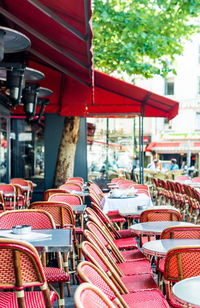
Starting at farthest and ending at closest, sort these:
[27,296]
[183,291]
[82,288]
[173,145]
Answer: [173,145]
[27,296]
[183,291]
[82,288]

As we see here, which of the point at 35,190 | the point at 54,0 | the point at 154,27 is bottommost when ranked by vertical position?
the point at 35,190

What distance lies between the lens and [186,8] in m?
11.7

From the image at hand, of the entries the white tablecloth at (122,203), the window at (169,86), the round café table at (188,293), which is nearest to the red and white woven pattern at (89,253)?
the round café table at (188,293)

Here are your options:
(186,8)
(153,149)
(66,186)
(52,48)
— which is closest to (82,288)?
(52,48)

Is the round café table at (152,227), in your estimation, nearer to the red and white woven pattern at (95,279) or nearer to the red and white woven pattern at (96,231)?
the red and white woven pattern at (96,231)

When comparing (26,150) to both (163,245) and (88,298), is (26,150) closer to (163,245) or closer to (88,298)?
(163,245)

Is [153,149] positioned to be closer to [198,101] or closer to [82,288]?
[198,101]

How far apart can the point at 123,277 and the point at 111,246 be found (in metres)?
0.30

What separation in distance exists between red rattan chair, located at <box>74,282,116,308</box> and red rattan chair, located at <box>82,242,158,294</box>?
676mm

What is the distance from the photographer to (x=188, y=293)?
230cm

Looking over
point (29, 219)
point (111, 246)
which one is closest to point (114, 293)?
point (111, 246)

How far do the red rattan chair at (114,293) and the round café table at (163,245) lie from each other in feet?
1.03

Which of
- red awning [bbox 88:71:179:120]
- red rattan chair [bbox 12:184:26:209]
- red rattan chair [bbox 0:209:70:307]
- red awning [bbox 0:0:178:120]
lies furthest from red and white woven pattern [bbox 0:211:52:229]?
red awning [bbox 88:71:179:120]

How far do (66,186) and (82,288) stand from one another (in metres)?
6.99
